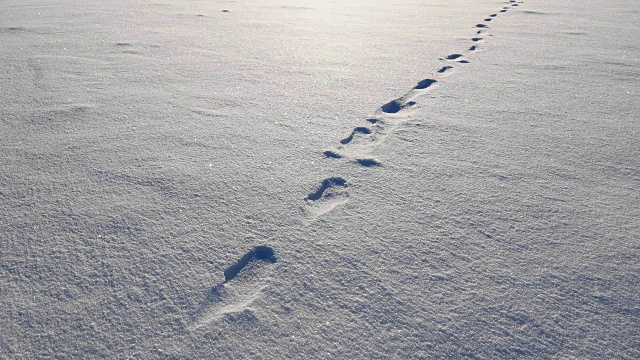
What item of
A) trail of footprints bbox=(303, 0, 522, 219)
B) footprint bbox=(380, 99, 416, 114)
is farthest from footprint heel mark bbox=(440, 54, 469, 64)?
footprint bbox=(380, 99, 416, 114)

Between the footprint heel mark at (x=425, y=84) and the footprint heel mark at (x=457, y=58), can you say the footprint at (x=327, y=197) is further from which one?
the footprint heel mark at (x=457, y=58)

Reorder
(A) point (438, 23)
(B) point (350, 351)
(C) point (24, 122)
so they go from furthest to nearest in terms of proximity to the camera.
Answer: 1. (A) point (438, 23)
2. (C) point (24, 122)
3. (B) point (350, 351)

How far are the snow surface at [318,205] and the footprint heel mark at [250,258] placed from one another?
1 centimetres

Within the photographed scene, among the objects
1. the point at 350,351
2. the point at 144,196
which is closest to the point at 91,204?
the point at 144,196

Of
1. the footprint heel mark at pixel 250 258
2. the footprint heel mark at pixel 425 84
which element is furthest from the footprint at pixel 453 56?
the footprint heel mark at pixel 250 258

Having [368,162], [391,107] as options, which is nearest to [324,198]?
[368,162]

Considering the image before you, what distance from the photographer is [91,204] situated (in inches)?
41.8

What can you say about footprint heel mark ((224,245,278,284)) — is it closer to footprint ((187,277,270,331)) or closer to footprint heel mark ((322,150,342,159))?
footprint ((187,277,270,331))

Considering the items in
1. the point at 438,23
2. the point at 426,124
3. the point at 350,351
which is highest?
the point at 438,23

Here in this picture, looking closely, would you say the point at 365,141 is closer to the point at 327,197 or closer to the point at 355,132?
the point at 355,132

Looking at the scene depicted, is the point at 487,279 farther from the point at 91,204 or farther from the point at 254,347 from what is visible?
the point at 91,204

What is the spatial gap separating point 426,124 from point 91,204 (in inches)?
40.6

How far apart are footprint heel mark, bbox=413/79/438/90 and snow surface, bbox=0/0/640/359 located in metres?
0.01

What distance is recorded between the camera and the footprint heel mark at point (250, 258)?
0.87 meters
